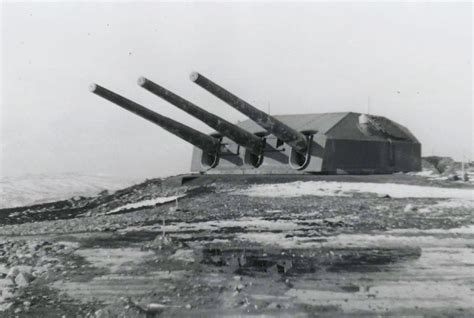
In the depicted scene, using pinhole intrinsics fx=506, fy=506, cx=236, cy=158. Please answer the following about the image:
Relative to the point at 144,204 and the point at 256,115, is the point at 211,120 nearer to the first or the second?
the point at 256,115

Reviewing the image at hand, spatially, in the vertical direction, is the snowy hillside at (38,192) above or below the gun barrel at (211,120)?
below

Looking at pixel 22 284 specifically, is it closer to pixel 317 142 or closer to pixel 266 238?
pixel 266 238

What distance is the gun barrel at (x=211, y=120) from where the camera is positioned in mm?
9363

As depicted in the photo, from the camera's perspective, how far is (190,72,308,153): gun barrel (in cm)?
884

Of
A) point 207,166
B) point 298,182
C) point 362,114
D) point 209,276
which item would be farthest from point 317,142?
point 209,276

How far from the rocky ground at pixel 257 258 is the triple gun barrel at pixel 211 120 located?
4.63 feet

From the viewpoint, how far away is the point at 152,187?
487 inches

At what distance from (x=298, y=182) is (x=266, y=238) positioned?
383 centimetres

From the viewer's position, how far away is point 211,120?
10180 millimetres

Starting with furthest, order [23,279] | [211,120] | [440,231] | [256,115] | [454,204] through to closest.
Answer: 1. [211,120]
2. [256,115]
3. [454,204]
4. [440,231]
5. [23,279]

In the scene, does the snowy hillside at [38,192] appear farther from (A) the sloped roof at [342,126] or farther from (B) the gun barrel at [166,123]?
(A) the sloped roof at [342,126]

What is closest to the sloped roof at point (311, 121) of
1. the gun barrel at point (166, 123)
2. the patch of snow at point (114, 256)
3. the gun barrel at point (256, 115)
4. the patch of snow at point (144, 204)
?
the gun barrel at point (256, 115)

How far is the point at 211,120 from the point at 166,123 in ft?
3.47

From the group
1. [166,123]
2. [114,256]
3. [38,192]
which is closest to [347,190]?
[166,123]
